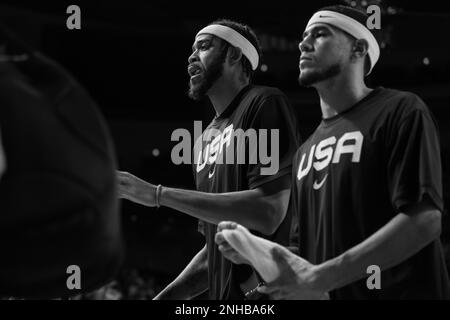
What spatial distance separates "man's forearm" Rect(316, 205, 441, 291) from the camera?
6.18ft

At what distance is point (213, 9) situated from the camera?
35.3 ft

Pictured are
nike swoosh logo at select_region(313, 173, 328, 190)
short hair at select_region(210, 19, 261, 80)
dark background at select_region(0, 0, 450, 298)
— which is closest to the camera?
nike swoosh logo at select_region(313, 173, 328, 190)

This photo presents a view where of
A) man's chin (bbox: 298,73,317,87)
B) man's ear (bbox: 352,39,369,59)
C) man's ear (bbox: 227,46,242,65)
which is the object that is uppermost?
man's ear (bbox: 227,46,242,65)

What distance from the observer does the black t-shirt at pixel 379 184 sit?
1.95 meters

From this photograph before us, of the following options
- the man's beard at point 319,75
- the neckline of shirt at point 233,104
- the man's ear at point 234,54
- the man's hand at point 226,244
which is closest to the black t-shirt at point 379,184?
the man's beard at point 319,75

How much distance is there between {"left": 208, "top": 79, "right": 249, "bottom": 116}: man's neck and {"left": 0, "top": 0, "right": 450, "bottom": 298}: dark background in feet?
24.2

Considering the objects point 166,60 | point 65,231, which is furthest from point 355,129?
point 166,60

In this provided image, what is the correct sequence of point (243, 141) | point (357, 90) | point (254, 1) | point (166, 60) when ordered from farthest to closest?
point (166, 60), point (254, 1), point (243, 141), point (357, 90)

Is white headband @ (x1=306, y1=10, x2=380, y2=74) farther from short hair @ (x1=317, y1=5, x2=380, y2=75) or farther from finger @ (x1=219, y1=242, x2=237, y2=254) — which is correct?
finger @ (x1=219, y1=242, x2=237, y2=254)

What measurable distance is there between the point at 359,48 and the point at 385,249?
0.67 meters

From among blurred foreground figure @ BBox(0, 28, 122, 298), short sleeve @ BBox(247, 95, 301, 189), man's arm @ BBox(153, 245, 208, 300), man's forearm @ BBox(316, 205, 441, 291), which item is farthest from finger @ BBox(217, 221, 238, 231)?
man's arm @ BBox(153, 245, 208, 300)

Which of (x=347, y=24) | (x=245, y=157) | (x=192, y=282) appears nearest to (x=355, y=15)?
(x=347, y=24)
